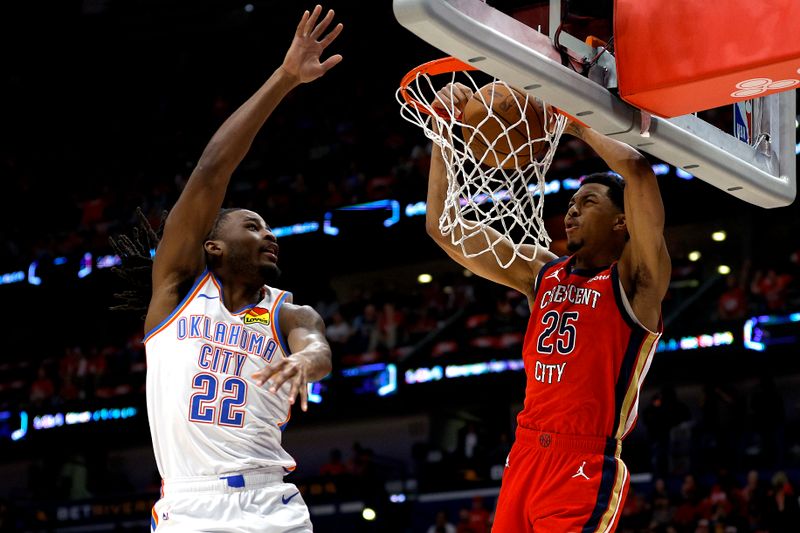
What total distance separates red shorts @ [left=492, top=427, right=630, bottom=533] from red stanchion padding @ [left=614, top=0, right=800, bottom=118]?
52.6 inches

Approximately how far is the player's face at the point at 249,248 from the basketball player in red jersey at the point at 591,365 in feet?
3.96

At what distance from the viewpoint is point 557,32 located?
396cm

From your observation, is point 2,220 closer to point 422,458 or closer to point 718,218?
point 422,458

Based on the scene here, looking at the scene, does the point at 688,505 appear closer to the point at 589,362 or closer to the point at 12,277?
the point at 589,362

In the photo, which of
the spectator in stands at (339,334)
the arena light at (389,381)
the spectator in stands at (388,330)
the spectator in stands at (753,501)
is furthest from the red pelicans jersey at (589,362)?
the spectator in stands at (339,334)

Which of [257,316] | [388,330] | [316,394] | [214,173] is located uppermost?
[388,330]

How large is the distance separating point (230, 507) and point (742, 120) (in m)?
2.55

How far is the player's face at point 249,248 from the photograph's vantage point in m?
4.03

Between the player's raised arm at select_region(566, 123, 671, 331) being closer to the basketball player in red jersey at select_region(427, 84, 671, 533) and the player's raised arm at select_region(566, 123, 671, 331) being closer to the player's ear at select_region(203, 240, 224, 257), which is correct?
the basketball player in red jersey at select_region(427, 84, 671, 533)

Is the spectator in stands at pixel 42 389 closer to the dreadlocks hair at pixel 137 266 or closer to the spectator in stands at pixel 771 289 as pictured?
the spectator in stands at pixel 771 289

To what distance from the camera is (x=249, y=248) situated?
405 cm

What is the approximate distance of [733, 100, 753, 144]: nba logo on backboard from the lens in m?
4.56

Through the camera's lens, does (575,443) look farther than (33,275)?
No

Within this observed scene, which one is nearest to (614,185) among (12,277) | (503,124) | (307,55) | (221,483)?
(503,124)
